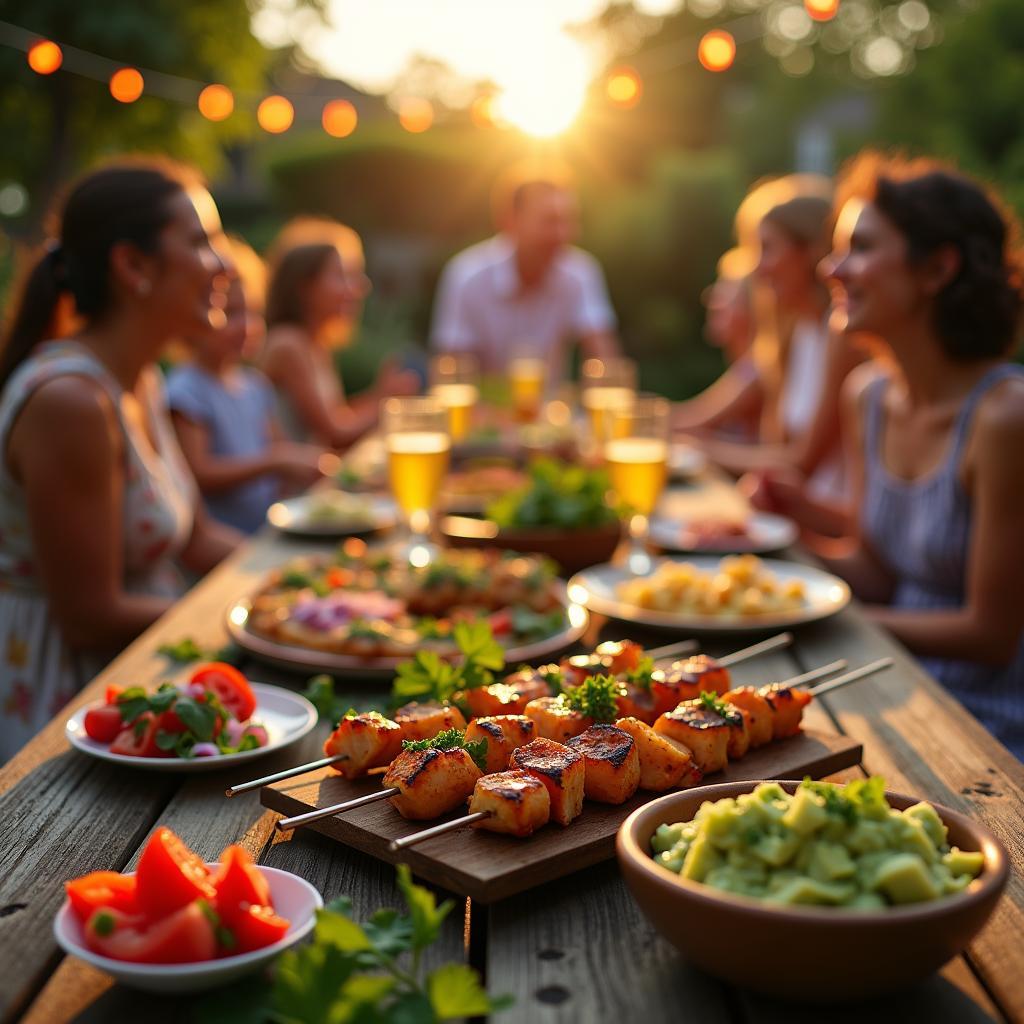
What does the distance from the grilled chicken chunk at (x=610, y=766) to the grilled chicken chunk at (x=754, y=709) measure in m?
0.25

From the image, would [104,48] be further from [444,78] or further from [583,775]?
[444,78]

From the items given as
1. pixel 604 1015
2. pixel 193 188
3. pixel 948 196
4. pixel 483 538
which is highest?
pixel 948 196

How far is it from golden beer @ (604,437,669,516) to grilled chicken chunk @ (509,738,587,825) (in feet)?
5.55

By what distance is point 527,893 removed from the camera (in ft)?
4.35

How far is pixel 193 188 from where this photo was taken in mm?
3496

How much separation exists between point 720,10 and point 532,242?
27929mm

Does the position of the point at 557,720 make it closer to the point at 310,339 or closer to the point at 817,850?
the point at 817,850

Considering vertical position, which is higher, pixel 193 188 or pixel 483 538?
pixel 193 188

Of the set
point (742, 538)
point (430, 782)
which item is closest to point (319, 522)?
point (742, 538)

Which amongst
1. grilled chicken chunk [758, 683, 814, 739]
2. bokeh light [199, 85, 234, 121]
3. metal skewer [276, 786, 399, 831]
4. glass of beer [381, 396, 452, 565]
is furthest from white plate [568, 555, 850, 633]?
bokeh light [199, 85, 234, 121]

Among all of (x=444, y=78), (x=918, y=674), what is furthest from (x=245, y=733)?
(x=444, y=78)

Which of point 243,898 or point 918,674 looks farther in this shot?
point 918,674

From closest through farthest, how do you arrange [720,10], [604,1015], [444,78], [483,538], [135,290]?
[604,1015]
[483,538]
[135,290]
[720,10]
[444,78]

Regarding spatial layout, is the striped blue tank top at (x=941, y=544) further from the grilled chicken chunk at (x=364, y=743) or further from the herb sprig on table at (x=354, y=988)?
the herb sprig on table at (x=354, y=988)
